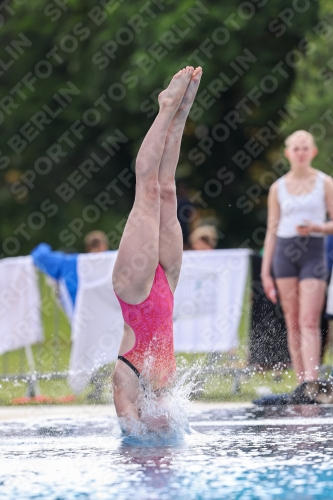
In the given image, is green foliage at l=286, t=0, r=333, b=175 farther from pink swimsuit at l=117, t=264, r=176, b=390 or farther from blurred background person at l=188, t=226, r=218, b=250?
pink swimsuit at l=117, t=264, r=176, b=390

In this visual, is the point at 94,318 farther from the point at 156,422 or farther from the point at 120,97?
the point at 120,97

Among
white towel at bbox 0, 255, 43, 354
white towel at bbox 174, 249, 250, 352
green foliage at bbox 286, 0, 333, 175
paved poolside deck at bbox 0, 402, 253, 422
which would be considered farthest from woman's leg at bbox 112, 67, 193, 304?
green foliage at bbox 286, 0, 333, 175

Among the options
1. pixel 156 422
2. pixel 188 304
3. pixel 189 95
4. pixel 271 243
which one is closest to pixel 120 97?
pixel 188 304

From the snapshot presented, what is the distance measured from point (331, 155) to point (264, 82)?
1800mm

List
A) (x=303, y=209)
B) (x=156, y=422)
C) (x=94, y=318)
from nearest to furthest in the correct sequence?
(x=156, y=422), (x=303, y=209), (x=94, y=318)

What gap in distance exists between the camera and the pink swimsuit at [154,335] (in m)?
5.13

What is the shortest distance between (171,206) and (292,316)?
2704mm

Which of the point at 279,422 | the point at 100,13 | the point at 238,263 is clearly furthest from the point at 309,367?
the point at 100,13

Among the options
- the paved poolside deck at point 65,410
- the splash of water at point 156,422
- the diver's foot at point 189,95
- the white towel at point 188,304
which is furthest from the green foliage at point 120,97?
the splash of water at point 156,422

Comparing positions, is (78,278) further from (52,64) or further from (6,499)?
(52,64)

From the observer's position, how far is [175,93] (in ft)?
17.9

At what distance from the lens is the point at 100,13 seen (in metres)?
19.3

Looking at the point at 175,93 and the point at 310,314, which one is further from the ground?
the point at 175,93

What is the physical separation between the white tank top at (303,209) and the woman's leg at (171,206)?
253cm
